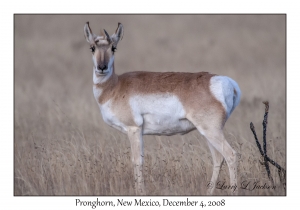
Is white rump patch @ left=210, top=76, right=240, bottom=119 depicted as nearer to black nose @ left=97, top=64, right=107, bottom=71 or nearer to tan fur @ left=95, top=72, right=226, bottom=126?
tan fur @ left=95, top=72, right=226, bottom=126

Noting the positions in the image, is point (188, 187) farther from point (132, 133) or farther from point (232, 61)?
point (232, 61)

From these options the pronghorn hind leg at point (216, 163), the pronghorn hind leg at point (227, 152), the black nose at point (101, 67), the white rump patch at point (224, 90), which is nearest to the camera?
the pronghorn hind leg at point (227, 152)

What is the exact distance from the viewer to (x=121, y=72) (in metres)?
20.2

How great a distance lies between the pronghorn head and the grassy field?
5.49ft

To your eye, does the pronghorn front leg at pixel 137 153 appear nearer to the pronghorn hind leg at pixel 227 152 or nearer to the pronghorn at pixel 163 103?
the pronghorn at pixel 163 103

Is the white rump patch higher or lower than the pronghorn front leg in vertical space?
higher

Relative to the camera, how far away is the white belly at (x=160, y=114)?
24.8 ft

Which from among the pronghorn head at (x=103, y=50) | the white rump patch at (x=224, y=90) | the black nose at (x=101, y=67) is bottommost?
the white rump patch at (x=224, y=90)

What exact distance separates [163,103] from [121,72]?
1277 cm

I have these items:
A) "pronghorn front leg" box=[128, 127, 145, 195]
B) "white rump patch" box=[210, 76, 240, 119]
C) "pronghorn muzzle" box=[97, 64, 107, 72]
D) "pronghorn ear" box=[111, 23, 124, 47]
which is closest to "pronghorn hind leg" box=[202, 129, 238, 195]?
"white rump patch" box=[210, 76, 240, 119]

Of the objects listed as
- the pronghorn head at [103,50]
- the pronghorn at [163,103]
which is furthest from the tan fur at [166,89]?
the pronghorn head at [103,50]

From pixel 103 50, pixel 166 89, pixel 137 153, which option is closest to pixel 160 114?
pixel 166 89

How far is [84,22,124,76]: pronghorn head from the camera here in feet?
24.7

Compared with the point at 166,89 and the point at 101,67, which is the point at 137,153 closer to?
the point at 166,89
